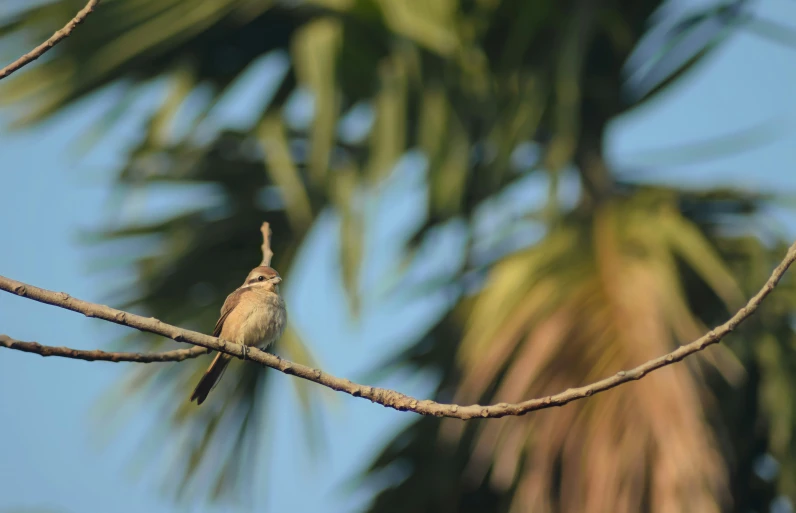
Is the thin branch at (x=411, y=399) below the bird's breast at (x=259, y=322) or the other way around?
below

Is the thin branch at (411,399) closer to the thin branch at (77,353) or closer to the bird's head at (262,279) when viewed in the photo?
the thin branch at (77,353)

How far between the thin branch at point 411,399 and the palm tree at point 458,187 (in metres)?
1.94

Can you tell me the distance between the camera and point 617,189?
5355 millimetres

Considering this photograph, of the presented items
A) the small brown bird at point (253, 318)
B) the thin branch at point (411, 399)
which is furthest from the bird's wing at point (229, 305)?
the thin branch at point (411, 399)

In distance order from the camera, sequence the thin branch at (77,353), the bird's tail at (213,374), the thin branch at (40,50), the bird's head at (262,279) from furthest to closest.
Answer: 1. the bird's head at (262,279)
2. the bird's tail at (213,374)
3. the thin branch at (40,50)
4. the thin branch at (77,353)

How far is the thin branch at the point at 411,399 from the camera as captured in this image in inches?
91.9

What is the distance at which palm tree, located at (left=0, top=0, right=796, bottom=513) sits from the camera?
4621mm

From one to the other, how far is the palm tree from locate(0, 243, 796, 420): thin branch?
1942 mm

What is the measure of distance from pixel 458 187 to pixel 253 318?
4.70 ft

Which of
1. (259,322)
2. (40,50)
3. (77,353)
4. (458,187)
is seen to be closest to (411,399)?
(77,353)

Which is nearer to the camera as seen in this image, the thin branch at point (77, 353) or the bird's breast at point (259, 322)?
the thin branch at point (77, 353)

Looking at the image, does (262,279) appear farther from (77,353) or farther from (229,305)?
(77,353)

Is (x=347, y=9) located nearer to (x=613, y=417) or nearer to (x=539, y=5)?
(x=539, y=5)

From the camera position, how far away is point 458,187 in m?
5.15
